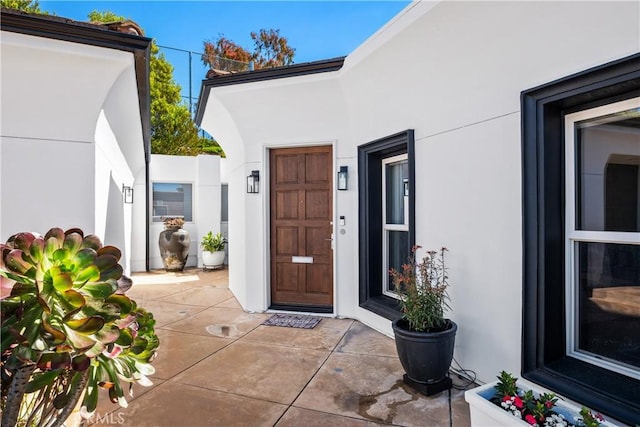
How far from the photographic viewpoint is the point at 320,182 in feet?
16.8

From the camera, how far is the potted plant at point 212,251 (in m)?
8.98

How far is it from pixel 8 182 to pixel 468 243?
4.21 m

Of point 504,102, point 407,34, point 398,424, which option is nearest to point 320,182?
point 407,34

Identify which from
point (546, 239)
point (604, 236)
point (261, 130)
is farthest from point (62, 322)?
point (261, 130)

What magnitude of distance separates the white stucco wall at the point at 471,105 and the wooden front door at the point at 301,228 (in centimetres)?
52

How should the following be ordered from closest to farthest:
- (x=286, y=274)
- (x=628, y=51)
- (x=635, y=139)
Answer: (x=628, y=51)
(x=635, y=139)
(x=286, y=274)

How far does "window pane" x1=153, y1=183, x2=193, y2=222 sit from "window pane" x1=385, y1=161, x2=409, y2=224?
6644 mm

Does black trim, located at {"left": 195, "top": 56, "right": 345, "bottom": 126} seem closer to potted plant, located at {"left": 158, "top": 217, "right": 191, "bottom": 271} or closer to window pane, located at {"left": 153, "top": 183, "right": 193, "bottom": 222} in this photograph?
potted plant, located at {"left": 158, "top": 217, "right": 191, "bottom": 271}

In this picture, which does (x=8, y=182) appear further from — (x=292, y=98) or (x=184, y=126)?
(x=184, y=126)

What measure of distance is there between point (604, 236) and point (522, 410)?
4.15 ft

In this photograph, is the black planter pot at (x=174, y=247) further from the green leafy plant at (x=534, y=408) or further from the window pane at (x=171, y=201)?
the green leafy plant at (x=534, y=408)

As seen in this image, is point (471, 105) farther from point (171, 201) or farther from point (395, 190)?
point (171, 201)

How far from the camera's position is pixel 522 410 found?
6.42 ft

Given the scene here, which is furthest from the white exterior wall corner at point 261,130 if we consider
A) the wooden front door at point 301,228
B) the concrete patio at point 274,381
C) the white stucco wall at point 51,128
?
the white stucco wall at point 51,128
